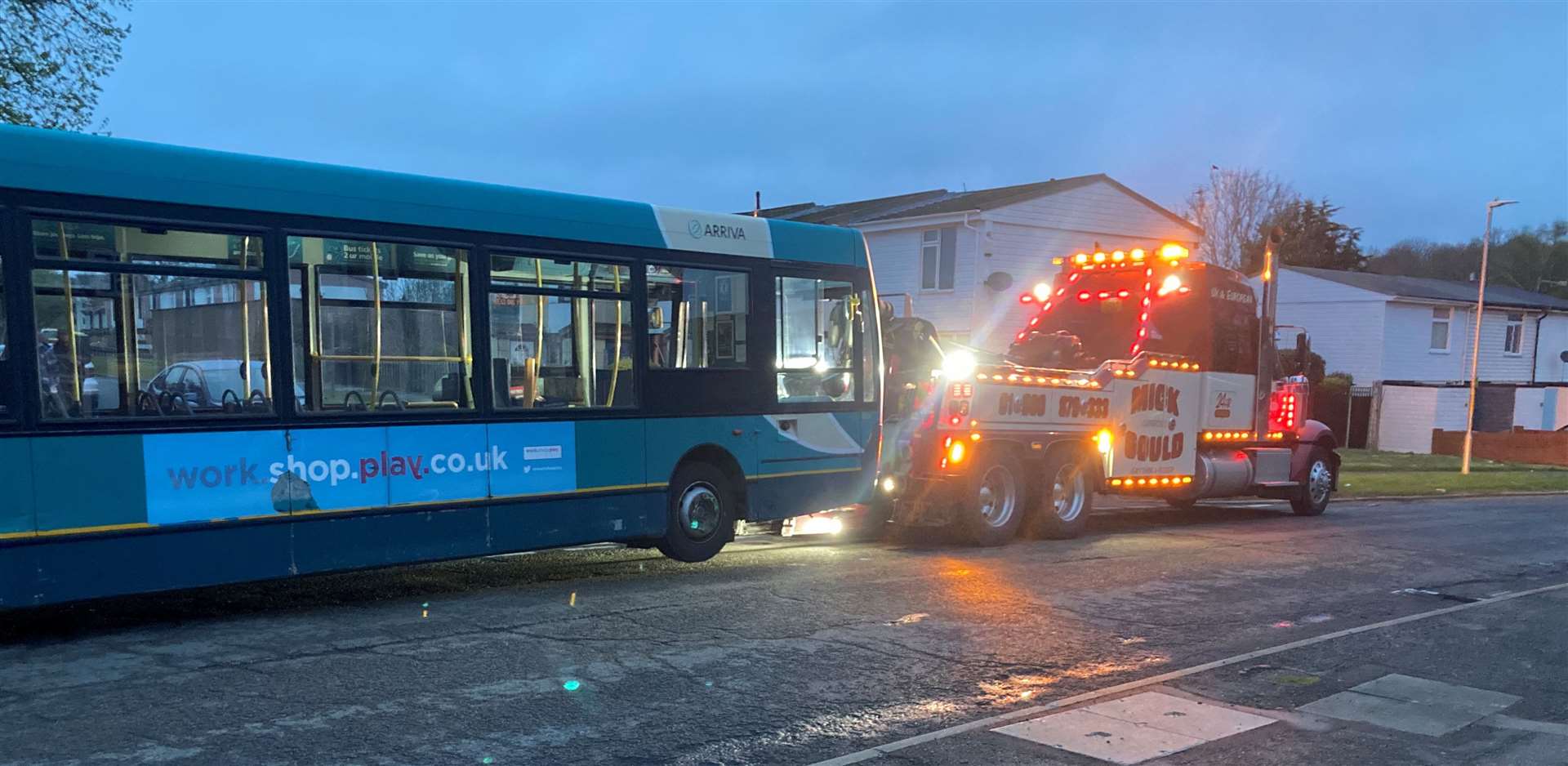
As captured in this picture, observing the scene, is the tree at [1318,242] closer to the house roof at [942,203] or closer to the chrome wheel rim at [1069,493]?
the house roof at [942,203]

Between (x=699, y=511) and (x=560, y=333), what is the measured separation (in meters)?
2.06

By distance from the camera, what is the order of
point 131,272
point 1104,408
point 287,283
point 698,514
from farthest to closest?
point 1104,408, point 698,514, point 287,283, point 131,272

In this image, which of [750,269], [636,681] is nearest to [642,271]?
[750,269]

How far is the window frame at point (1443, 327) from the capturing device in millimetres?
38031

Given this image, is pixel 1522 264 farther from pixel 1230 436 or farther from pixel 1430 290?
pixel 1230 436

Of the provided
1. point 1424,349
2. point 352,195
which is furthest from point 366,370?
point 1424,349

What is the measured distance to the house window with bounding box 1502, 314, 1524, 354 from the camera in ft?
135

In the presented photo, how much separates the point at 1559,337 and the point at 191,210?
48.8 meters

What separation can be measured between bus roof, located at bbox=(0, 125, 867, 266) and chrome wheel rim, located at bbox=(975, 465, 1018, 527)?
321cm

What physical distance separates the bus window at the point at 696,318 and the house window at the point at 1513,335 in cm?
4049

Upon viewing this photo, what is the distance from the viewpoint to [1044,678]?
21.8ft

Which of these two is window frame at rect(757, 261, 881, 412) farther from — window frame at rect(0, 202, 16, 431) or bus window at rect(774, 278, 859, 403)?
window frame at rect(0, 202, 16, 431)

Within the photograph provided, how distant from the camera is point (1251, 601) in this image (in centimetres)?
924

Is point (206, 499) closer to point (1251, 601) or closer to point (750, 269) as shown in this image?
point (750, 269)
